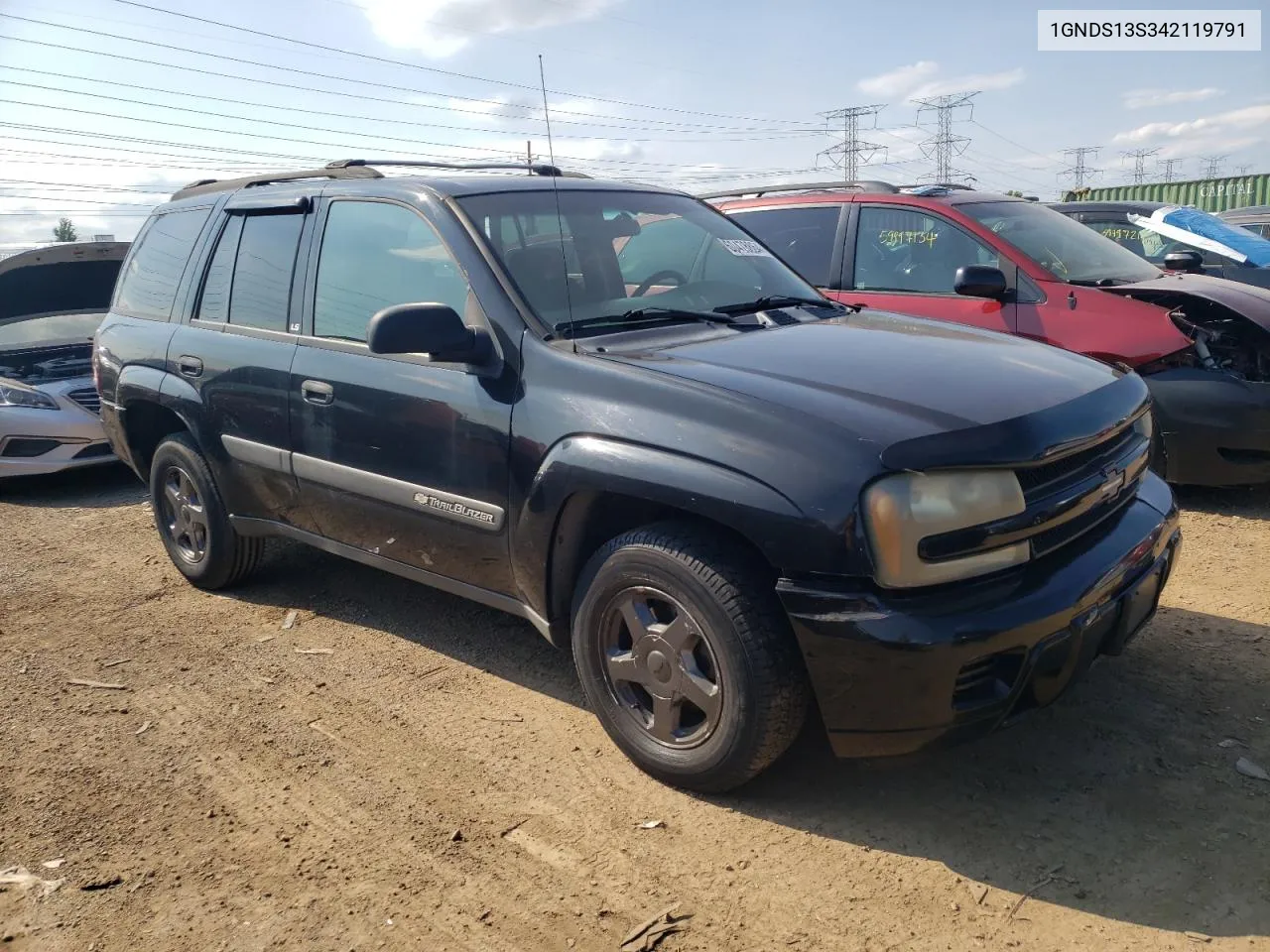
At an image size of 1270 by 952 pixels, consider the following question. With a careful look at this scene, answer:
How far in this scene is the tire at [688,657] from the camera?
2.61 metres

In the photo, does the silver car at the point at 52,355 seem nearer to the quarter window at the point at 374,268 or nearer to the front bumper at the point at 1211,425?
the quarter window at the point at 374,268

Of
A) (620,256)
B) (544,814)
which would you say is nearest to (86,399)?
(620,256)

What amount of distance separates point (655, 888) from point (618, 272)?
6.89ft

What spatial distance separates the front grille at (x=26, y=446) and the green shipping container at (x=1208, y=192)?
20743 millimetres

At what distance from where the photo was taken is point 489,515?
322cm

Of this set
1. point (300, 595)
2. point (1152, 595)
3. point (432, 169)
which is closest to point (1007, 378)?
point (1152, 595)

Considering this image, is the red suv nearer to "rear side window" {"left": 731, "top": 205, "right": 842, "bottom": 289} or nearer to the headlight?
"rear side window" {"left": 731, "top": 205, "right": 842, "bottom": 289}

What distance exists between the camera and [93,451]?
289 inches

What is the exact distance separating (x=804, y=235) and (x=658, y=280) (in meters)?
2.84

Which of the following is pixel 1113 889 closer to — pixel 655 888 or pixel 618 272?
pixel 655 888

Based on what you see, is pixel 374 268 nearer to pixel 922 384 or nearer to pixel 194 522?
pixel 194 522

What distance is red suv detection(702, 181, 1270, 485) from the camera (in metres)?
5.22

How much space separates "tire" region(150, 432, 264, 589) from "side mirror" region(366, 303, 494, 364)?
1864 mm

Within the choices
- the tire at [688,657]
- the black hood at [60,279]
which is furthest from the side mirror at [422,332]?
the black hood at [60,279]
